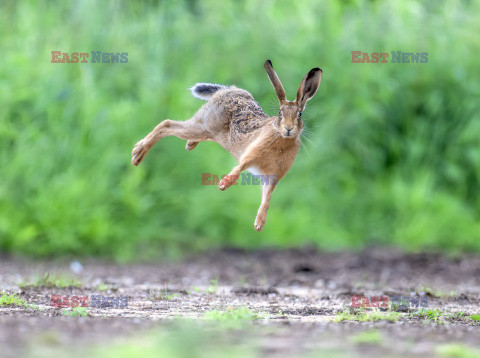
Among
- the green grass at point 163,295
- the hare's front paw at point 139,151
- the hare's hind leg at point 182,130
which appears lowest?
the green grass at point 163,295

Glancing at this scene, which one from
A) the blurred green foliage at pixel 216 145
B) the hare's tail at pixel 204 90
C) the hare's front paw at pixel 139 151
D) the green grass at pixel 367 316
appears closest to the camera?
the green grass at pixel 367 316

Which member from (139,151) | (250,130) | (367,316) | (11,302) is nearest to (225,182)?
(250,130)

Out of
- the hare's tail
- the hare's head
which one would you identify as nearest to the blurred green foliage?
the hare's tail

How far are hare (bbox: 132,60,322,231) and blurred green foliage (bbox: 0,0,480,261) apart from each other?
119 inches

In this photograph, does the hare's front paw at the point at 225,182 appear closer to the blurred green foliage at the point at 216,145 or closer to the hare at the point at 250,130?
the hare at the point at 250,130

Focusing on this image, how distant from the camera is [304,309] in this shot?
6.42 m

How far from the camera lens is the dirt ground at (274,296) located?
462 centimetres

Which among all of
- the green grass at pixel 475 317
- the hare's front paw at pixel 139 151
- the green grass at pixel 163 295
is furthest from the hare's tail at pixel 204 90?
the green grass at pixel 475 317

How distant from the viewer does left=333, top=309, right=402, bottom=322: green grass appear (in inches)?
225

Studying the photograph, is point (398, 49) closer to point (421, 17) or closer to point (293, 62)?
point (421, 17)

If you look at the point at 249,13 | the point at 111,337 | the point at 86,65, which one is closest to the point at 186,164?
the point at 86,65

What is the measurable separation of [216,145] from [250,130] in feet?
16.5

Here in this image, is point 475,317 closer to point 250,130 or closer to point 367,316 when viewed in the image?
point 367,316

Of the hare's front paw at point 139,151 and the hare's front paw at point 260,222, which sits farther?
the hare's front paw at point 139,151
